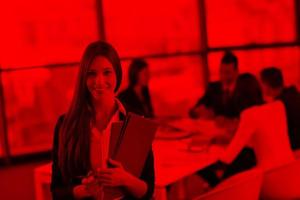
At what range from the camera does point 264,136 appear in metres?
2.96

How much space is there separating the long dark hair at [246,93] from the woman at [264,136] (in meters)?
0.23

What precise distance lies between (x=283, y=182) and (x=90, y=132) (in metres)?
1.51

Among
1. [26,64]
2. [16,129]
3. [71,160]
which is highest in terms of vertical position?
[26,64]

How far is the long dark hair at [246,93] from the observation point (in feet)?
10.7

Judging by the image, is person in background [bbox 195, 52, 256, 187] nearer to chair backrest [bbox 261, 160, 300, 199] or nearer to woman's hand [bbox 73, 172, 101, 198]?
chair backrest [bbox 261, 160, 300, 199]

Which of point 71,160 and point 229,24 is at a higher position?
point 229,24

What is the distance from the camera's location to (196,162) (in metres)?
2.87

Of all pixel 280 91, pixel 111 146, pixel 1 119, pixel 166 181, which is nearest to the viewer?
pixel 111 146

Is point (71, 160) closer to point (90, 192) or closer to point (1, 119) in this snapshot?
point (90, 192)

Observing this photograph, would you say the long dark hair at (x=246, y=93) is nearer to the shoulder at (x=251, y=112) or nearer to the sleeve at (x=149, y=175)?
the shoulder at (x=251, y=112)

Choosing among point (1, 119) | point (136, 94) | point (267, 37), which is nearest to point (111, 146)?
point (136, 94)

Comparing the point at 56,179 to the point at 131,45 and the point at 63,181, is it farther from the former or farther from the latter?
the point at 131,45

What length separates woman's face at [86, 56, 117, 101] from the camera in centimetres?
170

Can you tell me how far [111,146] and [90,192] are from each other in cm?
21
